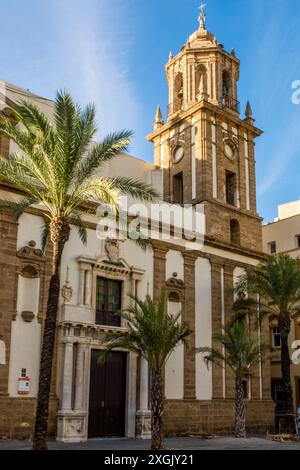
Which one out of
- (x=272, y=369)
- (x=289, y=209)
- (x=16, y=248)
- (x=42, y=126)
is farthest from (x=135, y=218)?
(x=289, y=209)

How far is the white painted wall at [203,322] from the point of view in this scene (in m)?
26.5

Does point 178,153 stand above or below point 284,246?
above

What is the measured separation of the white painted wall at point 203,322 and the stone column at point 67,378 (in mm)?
6982

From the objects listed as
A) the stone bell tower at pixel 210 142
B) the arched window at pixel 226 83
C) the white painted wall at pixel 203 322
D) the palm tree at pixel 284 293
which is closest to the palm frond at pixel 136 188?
the palm tree at pixel 284 293

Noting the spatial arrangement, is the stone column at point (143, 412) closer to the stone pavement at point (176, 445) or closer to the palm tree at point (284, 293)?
the stone pavement at point (176, 445)

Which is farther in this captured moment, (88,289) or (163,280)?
(163,280)

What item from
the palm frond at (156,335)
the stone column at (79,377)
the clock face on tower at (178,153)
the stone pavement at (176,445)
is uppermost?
the clock face on tower at (178,153)

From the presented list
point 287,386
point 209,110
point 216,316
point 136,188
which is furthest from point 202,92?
point 287,386

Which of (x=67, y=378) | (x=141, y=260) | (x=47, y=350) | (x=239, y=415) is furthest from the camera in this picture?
(x=141, y=260)

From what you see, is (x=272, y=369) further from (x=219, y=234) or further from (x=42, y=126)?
(x=42, y=126)

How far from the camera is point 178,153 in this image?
33.0 meters

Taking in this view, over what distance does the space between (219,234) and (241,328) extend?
7.26 metres

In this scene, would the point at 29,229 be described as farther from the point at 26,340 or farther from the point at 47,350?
the point at 47,350

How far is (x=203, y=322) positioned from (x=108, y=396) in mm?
6359
